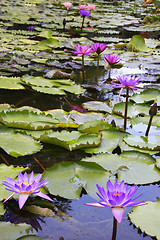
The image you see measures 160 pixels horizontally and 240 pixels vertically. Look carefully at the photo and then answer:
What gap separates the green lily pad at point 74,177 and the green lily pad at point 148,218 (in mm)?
177

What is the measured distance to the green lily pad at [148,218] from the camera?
2.82ft

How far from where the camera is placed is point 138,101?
189 centimetres

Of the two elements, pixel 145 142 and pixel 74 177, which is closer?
pixel 74 177

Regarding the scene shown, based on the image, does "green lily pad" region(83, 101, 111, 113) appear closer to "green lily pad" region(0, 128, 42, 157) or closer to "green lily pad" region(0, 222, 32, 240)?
"green lily pad" region(0, 128, 42, 157)

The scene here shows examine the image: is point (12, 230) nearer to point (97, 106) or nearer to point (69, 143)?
point (69, 143)

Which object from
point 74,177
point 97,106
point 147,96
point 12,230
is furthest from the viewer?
point 147,96

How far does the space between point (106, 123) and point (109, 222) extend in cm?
68

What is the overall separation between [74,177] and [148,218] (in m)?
0.32

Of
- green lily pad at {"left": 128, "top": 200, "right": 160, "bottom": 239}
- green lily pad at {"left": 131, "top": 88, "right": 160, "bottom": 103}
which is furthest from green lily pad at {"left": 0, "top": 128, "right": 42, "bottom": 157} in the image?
green lily pad at {"left": 131, "top": 88, "right": 160, "bottom": 103}

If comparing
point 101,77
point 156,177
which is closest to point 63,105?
point 101,77

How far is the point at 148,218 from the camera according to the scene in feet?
2.97

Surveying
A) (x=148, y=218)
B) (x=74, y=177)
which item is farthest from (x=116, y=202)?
(x=74, y=177)

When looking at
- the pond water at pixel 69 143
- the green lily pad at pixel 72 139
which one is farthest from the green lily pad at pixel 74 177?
the green lily pad at pixel 72 139

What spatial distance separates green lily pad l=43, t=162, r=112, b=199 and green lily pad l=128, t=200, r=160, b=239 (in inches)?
7.0
